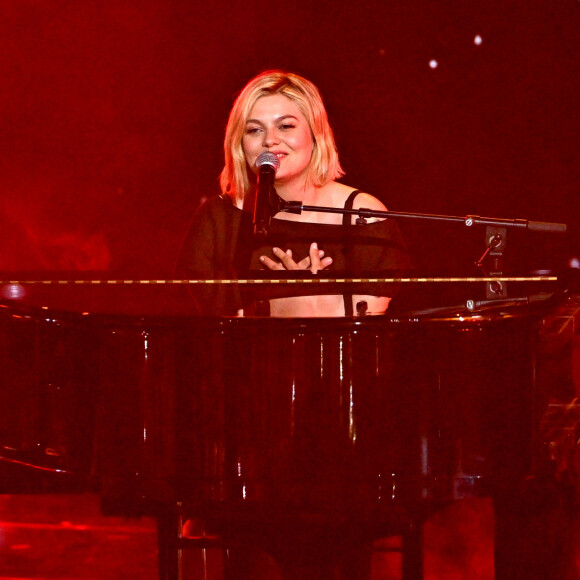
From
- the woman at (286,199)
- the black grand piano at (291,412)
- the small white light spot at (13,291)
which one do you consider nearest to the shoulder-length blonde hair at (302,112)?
the woman at (286,199)

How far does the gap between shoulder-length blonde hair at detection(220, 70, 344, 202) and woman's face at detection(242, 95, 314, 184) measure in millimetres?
19

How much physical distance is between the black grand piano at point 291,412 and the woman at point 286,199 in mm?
841

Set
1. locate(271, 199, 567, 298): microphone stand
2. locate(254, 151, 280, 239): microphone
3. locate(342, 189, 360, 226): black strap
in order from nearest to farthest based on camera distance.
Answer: locate(254, 151, 280, 239): microphone, locate(271, 199, 567, 298): microphone stand, locate(342, 189, 360, 226): black strap

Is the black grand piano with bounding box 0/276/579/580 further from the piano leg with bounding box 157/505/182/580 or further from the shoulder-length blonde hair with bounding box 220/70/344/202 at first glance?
the shoulder-length blonde hair with bounding box 220/70/344/202

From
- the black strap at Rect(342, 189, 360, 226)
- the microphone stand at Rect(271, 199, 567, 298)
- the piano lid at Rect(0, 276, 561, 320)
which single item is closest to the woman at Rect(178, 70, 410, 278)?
the black strap at Rect(342, 189, 360, 226)

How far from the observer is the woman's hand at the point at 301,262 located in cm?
220

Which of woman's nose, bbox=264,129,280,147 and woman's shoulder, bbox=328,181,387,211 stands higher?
woman's nose, bbox=264,129,280,147

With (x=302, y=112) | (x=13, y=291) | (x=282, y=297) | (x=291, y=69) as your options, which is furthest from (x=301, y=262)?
(x=291, y=69)

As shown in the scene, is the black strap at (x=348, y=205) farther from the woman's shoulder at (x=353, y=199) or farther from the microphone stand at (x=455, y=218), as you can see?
the microphone stand at (x=455, y=218)

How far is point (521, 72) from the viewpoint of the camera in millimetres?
3283

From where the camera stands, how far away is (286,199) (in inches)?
97.0

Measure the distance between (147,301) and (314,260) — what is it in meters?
0.56

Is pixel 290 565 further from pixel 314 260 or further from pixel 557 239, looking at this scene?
pixel 557 239

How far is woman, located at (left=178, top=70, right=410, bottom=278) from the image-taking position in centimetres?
236
